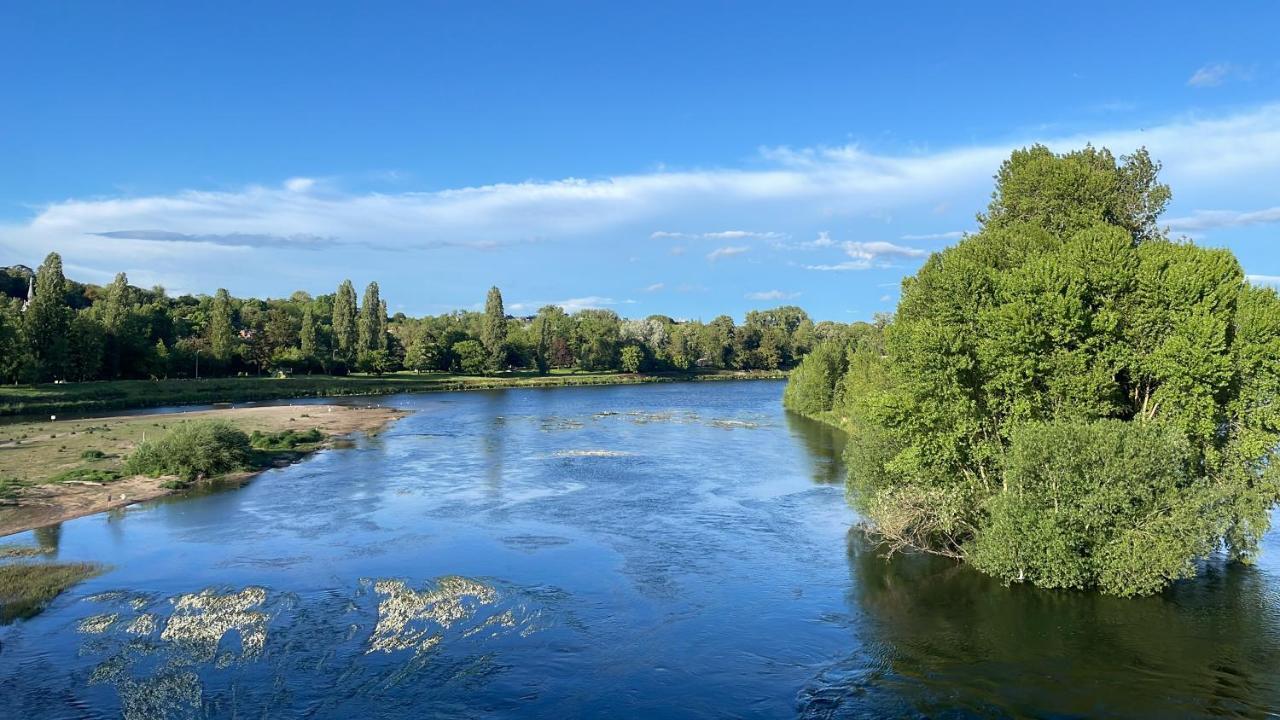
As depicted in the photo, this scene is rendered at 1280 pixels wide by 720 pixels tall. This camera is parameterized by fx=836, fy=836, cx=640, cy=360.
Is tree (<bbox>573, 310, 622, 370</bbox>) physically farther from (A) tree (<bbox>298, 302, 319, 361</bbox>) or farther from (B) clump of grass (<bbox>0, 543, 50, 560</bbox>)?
(B) clump of grass (<bbox>0, 543, 50, 560</bbox>)

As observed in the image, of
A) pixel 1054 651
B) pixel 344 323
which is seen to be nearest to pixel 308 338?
pixel 344 323

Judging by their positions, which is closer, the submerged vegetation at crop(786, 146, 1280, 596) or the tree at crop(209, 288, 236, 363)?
the submerged vegetation at crop(786, 146, 1280, 596)

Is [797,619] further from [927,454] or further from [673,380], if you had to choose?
[673,380]

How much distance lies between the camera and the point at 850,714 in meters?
21.6

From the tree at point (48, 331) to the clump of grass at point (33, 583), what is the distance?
83.6 metres

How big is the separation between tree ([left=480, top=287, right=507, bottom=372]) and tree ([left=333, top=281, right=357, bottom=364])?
26.2 metres

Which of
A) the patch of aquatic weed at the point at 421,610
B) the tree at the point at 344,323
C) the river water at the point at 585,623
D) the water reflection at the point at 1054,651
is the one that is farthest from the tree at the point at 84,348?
the water reflection at the point at 1054,651

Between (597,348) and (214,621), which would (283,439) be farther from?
(597,348)

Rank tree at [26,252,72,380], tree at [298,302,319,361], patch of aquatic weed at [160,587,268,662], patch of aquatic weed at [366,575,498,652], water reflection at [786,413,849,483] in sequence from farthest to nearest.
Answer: tree at [298,302,319,361], tree at [26,252,72,380], water reflection at [786,413,849,483], patch of aquatic weed at [366,575,498,652], patch of aquatic weed at [160,587,268,662]

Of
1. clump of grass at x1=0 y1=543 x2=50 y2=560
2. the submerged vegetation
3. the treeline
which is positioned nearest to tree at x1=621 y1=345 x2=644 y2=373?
the treeline

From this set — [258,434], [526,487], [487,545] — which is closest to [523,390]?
[258,434]

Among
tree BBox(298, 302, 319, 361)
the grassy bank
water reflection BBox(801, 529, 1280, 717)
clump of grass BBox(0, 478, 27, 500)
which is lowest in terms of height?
water reflection BBox(801, 529, 1280, 717)

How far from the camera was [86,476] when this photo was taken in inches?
1972

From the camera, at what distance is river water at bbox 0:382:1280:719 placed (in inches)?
866
